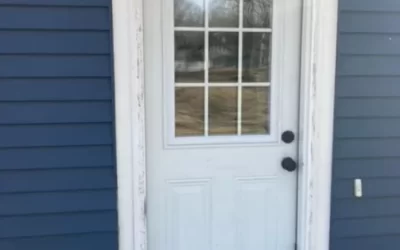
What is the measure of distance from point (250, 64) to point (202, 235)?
0.94m

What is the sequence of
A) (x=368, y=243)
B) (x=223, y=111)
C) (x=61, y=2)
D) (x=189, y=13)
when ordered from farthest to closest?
(x=368, y=243), (x=223, y=111), (x=189, y=13), (x=61, y=2)

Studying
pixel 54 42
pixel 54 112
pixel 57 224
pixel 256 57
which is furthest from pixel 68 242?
pixel 256 57

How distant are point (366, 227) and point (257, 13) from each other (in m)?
1.28

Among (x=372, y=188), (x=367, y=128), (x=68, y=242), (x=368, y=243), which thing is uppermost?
(x=367, y=128)

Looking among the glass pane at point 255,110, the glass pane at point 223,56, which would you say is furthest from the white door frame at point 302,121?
the glass pane at point 223,56

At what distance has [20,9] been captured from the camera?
2072 millimetres

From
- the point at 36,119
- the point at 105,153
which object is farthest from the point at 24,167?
the point at 105,153

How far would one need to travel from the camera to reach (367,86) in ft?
7.86

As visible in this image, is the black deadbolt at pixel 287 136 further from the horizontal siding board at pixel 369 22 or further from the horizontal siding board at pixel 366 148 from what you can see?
the horizontal siding board at pixel 369 22

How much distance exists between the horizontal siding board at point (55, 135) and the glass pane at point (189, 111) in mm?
364

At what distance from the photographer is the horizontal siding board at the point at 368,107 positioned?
A: 238cm

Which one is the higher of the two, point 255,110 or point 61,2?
point 61,2

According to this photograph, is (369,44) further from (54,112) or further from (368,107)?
(54,112)

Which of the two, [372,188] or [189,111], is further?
[372,188]
